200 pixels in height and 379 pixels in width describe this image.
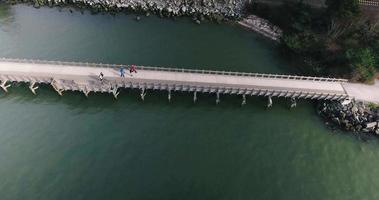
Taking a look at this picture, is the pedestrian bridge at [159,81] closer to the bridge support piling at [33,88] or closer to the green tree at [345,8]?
the bridge support piling at [33,88]

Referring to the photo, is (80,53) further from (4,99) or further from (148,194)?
(148,194)

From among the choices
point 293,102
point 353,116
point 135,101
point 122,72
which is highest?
point 122,72

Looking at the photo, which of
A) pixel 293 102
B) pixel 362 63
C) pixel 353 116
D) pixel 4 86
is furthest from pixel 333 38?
pixel 4 86

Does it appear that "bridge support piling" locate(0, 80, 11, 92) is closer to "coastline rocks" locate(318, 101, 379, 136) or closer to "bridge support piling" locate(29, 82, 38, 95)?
"bridge support piling" locate(29, 82, 38, 95)

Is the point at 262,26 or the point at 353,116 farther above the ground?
the point at 262,26

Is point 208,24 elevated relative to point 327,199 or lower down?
elevated

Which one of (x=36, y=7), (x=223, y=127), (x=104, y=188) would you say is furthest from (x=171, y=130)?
(x=36, y=7)

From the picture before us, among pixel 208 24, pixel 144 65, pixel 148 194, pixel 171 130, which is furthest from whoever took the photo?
→ pixel 208 24

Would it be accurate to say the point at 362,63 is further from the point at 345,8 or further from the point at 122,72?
the point at 122,72
